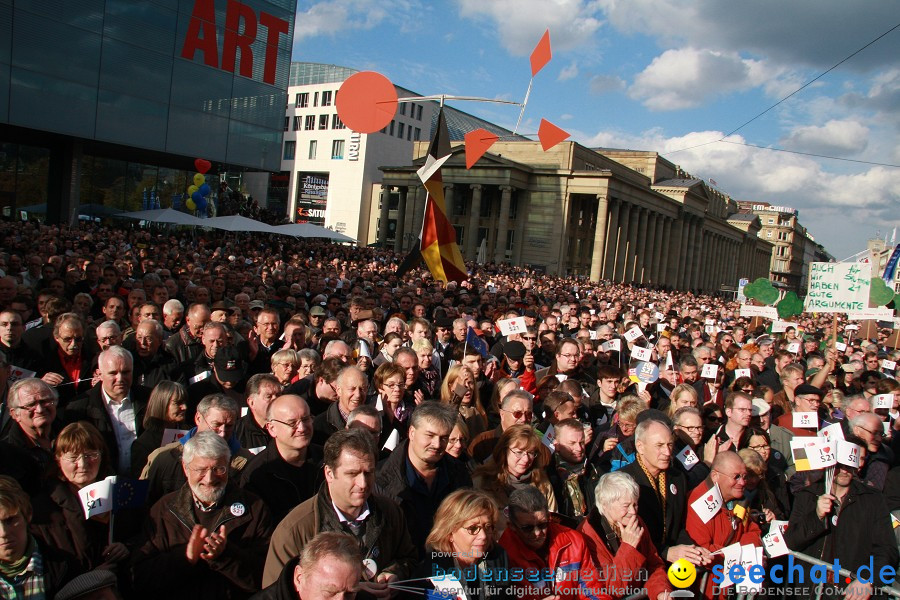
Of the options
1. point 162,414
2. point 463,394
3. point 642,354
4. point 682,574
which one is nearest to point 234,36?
point 642,354

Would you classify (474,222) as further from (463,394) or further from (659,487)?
(659,487)

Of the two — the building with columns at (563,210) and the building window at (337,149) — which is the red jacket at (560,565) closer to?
the building with columns at (563,210)

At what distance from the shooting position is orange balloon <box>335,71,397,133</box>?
31.6 feet

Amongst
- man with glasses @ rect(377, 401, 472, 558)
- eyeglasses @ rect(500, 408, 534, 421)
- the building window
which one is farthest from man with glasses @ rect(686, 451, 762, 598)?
the building window

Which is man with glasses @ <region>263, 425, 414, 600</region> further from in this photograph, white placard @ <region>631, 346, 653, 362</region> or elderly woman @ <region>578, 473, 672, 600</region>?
white placard @ <region>631, 346, 653, 362</region>

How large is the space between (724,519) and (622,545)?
1.04m

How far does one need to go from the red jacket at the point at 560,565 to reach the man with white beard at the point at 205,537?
140 cm

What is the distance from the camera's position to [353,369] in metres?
5.24

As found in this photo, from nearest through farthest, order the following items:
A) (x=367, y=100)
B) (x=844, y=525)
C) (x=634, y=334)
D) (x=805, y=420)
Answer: (x=844, y=525) < (x=805, y=420) < (x=367, y=100) < (x=634, y=334)

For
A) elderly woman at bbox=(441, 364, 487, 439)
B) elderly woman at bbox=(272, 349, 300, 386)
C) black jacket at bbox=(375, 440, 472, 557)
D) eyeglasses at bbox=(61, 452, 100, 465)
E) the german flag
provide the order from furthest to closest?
the german flag → elderly woman at bbox=(272, 349, 300, 386) → elderly woman at bbox=(441, 364, 487, 439) → black jacket at bbox=(375, 440, 472, 557) → eyeglasses at bbox=(61, 452, 100, 465)

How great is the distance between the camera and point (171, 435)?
4.53 meters

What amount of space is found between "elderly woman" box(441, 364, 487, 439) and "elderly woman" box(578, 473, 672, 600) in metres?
2.05

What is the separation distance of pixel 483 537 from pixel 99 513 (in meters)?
1.98

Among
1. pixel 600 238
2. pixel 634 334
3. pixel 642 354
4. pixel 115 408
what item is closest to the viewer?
pixel 115 408
